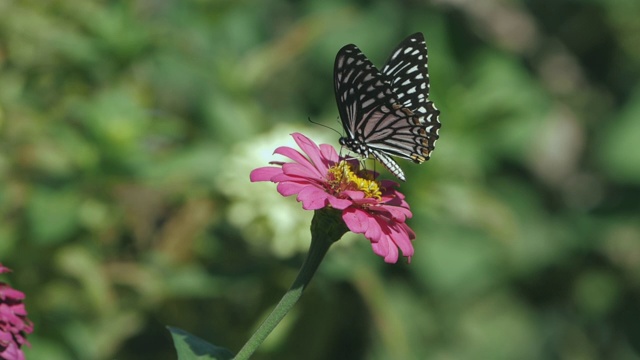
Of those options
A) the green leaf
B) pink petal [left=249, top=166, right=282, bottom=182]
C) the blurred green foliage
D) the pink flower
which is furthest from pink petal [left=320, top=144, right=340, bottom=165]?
the blurred green foliage

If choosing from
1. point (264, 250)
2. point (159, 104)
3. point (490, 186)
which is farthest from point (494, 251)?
point (159, 104)

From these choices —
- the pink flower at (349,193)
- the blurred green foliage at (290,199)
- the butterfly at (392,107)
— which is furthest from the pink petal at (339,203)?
the blurred green foliage at (290,199)

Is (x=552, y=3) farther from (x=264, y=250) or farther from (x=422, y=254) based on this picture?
(x=264, y=250)

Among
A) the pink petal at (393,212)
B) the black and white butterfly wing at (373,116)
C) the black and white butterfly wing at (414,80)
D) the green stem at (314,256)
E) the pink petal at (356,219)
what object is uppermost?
the black and white butterfly wing at (414,80)

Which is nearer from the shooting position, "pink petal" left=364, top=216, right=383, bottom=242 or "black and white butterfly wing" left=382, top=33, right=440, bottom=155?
"pink petal" left=364, top=216, right=383, bottom=242

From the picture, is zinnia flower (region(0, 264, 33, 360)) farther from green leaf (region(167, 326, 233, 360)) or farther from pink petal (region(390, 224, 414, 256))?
pink petal (region(390, 224, 414, 256))

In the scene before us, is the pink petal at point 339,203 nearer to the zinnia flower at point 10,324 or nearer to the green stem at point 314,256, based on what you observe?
the green stem at point 314,256
